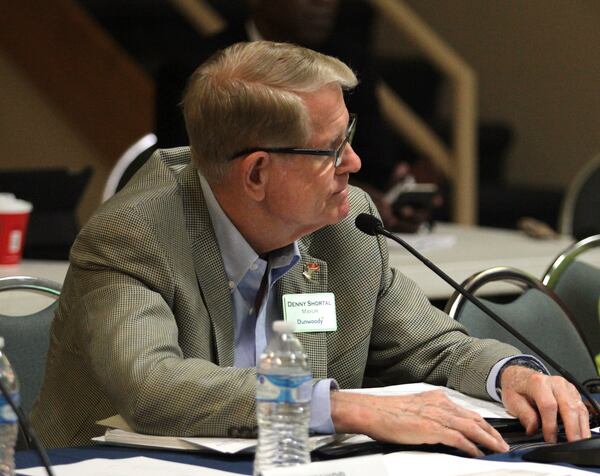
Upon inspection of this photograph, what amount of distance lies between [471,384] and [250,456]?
58cm

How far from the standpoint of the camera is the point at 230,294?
7.55 feet

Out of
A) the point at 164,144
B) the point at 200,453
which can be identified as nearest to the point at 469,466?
the point at 200,453

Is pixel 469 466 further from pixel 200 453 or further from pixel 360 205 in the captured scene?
pixel 360 205

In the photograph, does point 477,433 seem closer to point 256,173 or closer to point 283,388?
point 283,388

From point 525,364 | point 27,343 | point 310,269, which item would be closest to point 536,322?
point 525,364

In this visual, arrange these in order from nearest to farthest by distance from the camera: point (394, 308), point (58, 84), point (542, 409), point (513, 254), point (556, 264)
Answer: point (542, 409) < point (394, 308) < point (556, 264) < point (513, 254) < point (58, 84)

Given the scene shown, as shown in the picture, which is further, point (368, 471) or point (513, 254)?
point (513, 254)

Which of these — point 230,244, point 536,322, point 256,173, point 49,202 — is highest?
point 256,173

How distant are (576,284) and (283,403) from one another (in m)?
1.69

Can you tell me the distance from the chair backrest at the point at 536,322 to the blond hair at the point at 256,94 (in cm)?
78

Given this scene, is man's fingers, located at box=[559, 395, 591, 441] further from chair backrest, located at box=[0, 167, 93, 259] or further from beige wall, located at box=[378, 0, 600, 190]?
beige wall, located at box=[378, 0, 600, 190]

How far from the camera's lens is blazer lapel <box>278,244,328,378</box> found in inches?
91.7

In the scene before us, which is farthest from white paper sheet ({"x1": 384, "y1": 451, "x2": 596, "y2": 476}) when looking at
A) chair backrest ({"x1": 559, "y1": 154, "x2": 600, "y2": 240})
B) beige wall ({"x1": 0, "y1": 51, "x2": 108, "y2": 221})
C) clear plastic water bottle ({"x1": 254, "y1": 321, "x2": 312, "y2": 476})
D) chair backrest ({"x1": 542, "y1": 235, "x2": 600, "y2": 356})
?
beige wall ({"x1": 0, "y1": 51, "x2": 108, "y2": 221})

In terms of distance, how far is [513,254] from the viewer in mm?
4008
